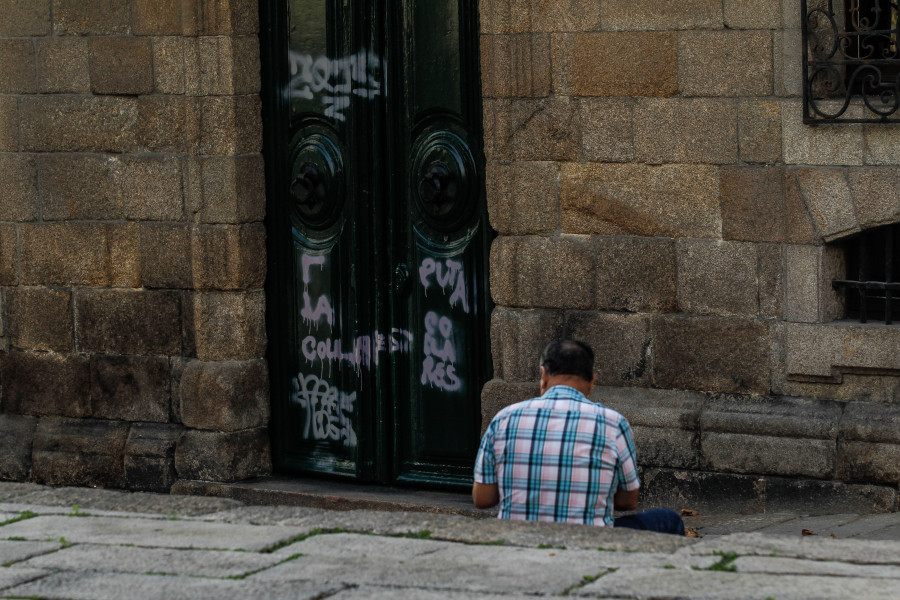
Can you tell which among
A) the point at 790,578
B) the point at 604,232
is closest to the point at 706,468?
the point at 604,232

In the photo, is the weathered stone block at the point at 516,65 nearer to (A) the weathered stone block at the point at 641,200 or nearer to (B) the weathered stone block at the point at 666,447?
(A) the weathered stone block at the point at 641,200

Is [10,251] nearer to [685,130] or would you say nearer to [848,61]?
[685,130]

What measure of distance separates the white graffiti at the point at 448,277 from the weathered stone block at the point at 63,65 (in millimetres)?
2149

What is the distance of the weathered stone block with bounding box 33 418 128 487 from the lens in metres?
8.82

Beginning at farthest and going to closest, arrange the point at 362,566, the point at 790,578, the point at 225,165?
the point at 225,165 → the point at 362,566 → the point at 790,578

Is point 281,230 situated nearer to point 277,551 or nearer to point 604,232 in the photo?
point 604,232

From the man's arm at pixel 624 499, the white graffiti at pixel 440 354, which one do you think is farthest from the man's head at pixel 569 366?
the white graffiti at pixel 440 354

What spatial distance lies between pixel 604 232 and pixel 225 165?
7.01ft

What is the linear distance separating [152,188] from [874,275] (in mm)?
3801

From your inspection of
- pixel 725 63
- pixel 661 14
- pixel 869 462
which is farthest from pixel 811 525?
pixel 661 14

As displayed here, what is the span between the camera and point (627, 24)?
24.4 ft

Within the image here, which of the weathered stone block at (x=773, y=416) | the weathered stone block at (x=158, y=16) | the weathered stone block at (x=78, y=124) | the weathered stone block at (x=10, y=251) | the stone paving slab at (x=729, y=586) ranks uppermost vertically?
the weathered stone block at (x=158, y=16)

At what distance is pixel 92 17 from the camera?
8.73m

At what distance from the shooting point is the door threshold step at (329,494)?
8.12m
